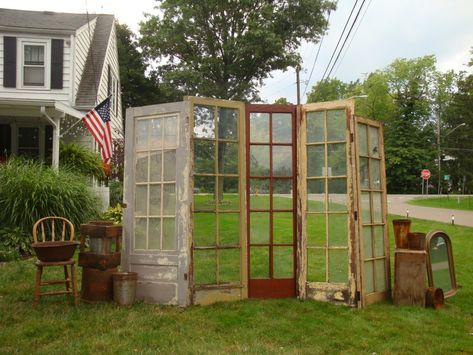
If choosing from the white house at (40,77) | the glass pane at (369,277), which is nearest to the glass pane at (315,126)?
the glass pane at (369,277)

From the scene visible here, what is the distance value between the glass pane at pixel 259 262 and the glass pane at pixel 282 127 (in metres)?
1.42

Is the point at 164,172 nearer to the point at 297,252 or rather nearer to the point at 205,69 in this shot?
the point at 297,252

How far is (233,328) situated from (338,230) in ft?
6.20

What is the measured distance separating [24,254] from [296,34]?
20262 mm

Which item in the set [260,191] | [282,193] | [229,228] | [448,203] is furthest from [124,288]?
[448,203]

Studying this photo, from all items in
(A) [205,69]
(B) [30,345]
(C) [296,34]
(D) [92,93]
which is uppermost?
(C) [296,34]

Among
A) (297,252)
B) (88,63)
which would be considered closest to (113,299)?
(297,252)

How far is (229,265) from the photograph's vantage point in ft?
19.5

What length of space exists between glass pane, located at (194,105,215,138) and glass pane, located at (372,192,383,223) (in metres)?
2.27

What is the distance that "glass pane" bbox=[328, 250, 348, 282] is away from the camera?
5.90m

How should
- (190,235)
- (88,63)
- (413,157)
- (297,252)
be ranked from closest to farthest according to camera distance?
(190,235) → (297,252) → (88,63) → (413,157)

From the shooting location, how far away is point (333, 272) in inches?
233

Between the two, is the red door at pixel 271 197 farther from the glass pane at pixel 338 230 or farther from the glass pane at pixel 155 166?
the glass pane at pixel 155 166

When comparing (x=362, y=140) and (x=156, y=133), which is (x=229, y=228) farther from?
(x=362, y=140)
